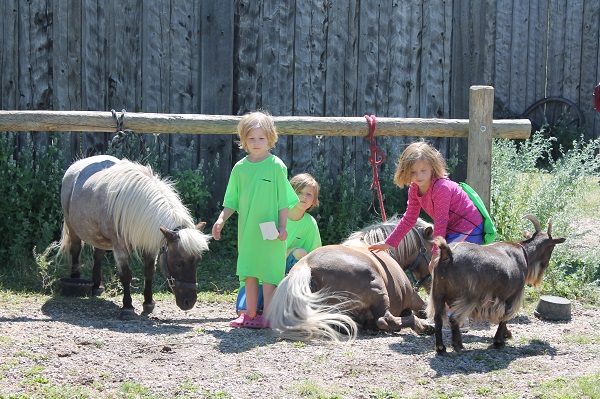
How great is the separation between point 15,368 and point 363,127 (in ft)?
11.2

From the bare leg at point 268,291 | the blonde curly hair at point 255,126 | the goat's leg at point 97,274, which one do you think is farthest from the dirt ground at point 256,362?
the blonde curly hair at point 255,126

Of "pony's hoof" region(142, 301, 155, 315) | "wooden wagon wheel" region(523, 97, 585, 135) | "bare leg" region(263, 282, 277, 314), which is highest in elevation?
"wooden wagon wheel" region(523, 97, 585, 135)

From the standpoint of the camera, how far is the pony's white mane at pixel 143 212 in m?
6.06

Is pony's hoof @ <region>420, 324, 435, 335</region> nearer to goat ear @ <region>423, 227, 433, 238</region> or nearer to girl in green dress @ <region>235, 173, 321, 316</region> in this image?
goat ear @ <region>423, 227, 433, 238</region>

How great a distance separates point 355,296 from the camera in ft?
18.8

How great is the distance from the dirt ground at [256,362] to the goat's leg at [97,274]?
812 mm

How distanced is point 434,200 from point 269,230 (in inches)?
45.4

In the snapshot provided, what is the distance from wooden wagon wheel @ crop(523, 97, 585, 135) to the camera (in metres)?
13.7

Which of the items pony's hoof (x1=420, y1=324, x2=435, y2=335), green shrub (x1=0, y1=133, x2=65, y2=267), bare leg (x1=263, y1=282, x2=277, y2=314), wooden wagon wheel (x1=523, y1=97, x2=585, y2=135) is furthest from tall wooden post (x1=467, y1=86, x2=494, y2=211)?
wooden wagon wheel (x1=523, y1=97, x2=585, y2=135)

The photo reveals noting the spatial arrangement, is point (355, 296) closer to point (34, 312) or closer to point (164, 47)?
point (34, 312)

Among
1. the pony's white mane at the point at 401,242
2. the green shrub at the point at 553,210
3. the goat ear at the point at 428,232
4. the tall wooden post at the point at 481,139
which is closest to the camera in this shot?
the goat ear at the point at 428,232

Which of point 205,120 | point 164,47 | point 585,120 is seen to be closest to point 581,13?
point 585,120

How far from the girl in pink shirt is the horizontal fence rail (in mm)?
1108

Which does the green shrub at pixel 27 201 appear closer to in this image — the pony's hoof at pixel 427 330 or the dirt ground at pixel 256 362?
the dirt ground at pixel 256 362
